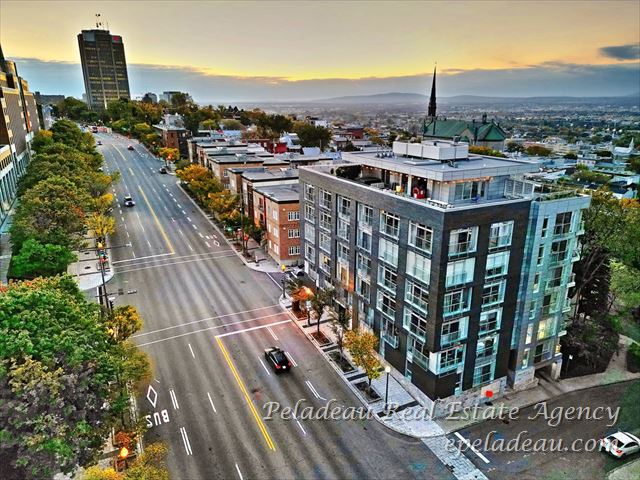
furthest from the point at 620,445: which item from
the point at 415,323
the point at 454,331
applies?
the point at 415,323

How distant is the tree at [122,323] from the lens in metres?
38.6

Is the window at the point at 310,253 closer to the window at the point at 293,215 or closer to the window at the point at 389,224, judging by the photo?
the window at the point at 293,215

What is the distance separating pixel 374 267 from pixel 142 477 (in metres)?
26.9

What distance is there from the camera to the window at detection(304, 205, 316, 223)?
55125 mm

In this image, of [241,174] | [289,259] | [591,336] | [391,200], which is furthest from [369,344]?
[241,174]

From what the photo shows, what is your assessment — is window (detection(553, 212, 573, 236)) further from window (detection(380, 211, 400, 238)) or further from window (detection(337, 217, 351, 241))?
window (detection(337, 217, 351, 241))

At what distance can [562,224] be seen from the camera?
39219 millimetres

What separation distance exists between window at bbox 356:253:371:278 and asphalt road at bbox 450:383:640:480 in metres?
17.4

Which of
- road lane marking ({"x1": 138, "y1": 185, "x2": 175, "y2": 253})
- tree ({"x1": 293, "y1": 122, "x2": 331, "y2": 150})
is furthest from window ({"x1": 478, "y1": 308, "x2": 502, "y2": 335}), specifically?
tree ({"x1": 293, "y1": 122, "x2": 331, "y2": 150})

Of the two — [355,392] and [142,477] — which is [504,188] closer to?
[355,392]

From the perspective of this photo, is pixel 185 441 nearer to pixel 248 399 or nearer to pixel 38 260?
pixel 248 399

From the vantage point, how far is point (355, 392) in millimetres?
40688

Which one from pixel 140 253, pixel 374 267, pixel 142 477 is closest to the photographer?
pixel 142 477

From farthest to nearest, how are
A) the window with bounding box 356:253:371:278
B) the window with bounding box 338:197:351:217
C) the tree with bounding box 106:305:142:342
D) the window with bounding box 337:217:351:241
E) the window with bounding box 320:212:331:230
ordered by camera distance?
the window with bounding box 320:212:331:230, the window with bounding box 337:217:351:241, the window with bounding box 338:197:351:217, the window with bounding box 356:253:371:278, the tree with bounding box 106:305:142:342
